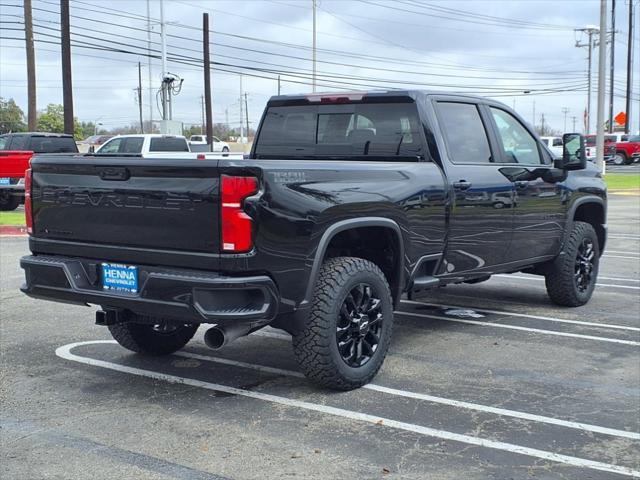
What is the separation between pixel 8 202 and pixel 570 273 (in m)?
15.4

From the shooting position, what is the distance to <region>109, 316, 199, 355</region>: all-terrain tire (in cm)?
601

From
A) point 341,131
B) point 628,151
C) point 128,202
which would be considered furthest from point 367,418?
point 628,151

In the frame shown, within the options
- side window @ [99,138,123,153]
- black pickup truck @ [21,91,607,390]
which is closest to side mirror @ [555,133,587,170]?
black pickup truck @ [21,91,607,390]

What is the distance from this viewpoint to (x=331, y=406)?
4961mm

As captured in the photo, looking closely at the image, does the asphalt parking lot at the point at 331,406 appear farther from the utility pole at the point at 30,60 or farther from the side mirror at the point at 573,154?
the utility pole at the point at 30,60

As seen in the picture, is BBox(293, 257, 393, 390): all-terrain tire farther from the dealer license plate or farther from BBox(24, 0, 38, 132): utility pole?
BBox(24, 0, 38, 132): utility pole

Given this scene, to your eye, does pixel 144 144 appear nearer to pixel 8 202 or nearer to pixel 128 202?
pixel 8 202

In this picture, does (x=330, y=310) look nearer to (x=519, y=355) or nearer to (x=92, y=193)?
(x=92, y=193)

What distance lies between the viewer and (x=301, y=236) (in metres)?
4.78

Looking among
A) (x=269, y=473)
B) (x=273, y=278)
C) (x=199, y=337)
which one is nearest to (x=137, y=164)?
(x=273, y=278)

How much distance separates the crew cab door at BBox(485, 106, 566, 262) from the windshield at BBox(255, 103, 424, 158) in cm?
105

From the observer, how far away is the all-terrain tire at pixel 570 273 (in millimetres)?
7805

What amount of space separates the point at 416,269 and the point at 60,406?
2.64 m

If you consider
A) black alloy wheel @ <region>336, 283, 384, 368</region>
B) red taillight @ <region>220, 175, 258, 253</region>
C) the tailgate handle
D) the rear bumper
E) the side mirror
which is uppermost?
the side mirror
